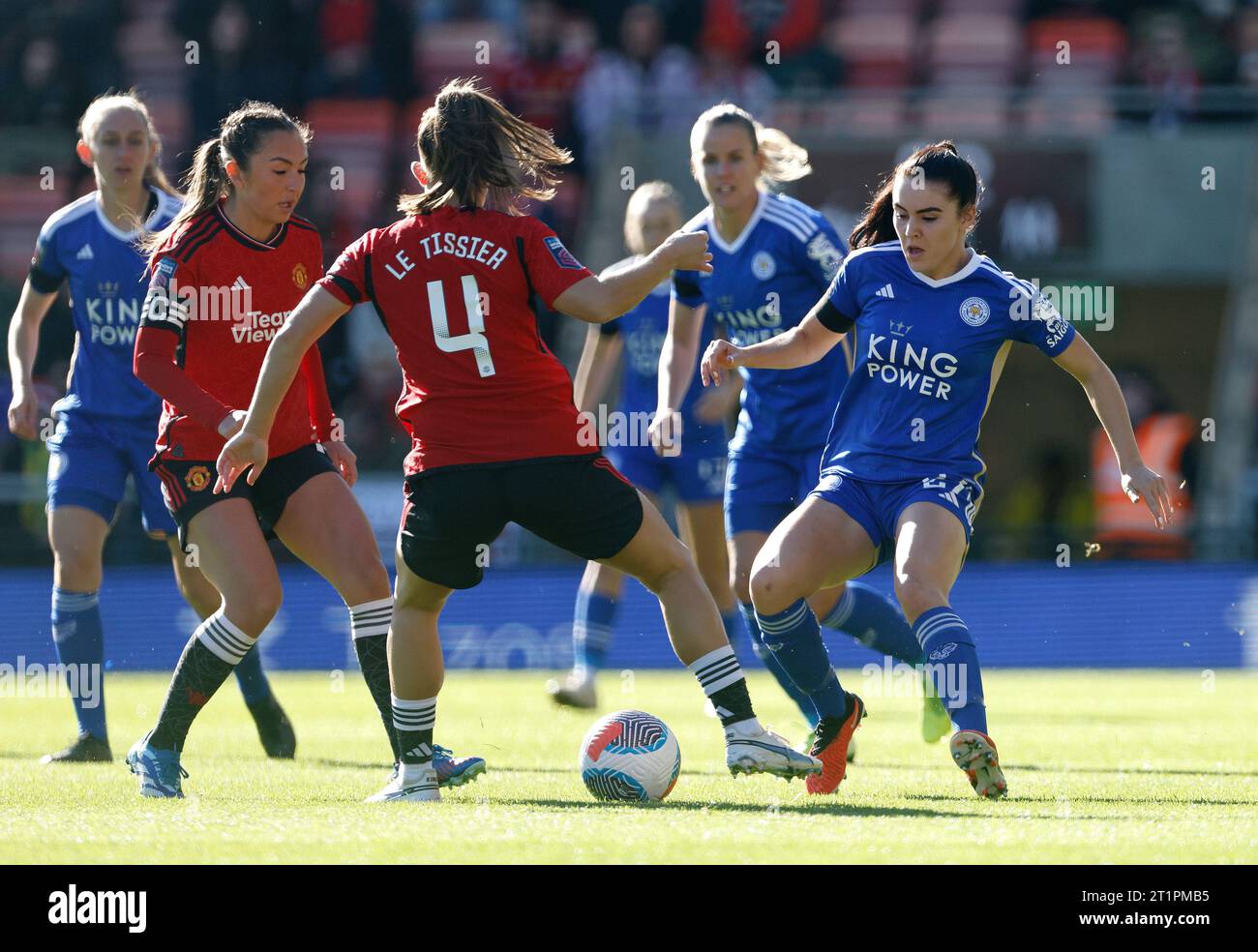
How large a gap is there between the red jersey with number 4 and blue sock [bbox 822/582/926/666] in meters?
2.14

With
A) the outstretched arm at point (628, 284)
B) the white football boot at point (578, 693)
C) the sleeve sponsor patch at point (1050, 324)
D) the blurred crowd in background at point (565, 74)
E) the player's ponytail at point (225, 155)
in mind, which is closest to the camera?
the outstretched arm at point (628, 284)

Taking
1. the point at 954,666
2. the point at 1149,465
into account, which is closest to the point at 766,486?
the point at 954,666

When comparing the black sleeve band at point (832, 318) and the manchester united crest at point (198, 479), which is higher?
the black sleeve band at point (832, 318)

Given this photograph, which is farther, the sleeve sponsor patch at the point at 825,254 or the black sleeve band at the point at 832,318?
the sleeve sponsor patch at the point at 825,254

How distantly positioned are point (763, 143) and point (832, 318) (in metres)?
1.74

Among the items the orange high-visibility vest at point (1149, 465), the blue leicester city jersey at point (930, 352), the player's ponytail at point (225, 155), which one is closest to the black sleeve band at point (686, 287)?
the blue leicester city jersey at point (930, 352)

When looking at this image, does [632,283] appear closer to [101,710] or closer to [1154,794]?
[1154,794]

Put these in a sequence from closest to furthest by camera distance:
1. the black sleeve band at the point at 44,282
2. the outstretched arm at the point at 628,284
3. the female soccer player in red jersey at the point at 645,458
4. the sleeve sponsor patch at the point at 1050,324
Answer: the outstretched arm at the point at 628,284 < the sleeve sponsor patch at the point at 1050,324 < the black sleeve band at the point at 44,282 < the female soccer player in red jersey at the point at 645,458

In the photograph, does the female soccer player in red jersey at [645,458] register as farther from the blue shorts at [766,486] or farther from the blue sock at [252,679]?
the blue sock at [252,679]

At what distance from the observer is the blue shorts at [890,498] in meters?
5.95

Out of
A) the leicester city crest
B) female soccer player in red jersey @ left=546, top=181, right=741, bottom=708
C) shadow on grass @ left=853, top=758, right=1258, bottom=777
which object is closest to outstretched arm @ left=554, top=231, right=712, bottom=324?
the leicester city crest

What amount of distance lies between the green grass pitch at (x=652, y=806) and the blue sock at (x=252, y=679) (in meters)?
0.25

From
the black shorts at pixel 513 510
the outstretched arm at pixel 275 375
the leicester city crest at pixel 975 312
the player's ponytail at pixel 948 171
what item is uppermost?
the player's ponytail at pixel 948 171
